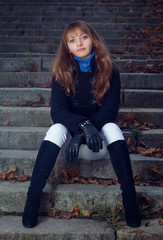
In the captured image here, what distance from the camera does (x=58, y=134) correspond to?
238 cm

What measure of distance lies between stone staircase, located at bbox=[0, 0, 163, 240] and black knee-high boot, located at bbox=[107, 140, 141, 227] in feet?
0.37

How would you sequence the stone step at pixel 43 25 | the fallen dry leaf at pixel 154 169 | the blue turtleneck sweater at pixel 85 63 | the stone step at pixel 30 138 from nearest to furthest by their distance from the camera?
the fallen dry leaf at pixel 154 169, the blue turtleneck sweater at pixel 85 63, the stone step at pixel 30 138, the stone step at pixel 43 25

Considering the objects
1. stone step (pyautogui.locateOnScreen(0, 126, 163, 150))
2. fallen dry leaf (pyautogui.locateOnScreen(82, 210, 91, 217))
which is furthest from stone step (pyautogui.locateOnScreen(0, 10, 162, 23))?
fallen dry leaf (pyautogui.locateOnScreen(82, 210, 91, 217))

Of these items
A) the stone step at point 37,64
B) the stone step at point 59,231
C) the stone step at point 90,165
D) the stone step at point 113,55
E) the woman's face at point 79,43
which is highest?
the woman's face at point 79,43

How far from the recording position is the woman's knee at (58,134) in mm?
2332

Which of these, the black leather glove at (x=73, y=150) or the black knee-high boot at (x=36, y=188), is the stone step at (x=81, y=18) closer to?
the black leather glove at (x=73, y=150)

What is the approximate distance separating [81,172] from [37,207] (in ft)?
2.21

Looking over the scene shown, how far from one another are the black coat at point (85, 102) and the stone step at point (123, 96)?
828 millimetres

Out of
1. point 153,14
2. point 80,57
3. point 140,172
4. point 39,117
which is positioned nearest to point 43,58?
point 39,117

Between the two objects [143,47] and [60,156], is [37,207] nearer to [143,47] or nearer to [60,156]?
[60,156]

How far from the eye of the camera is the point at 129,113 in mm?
3342

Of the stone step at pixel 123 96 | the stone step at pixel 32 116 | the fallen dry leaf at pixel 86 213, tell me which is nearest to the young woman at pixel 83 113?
the fallen dry leaf at pixel 86 213

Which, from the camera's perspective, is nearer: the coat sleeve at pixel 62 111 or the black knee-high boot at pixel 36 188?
the black knee-high boot at pixel 36 188

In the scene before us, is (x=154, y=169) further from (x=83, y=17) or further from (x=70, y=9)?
(x=70, y=9)
